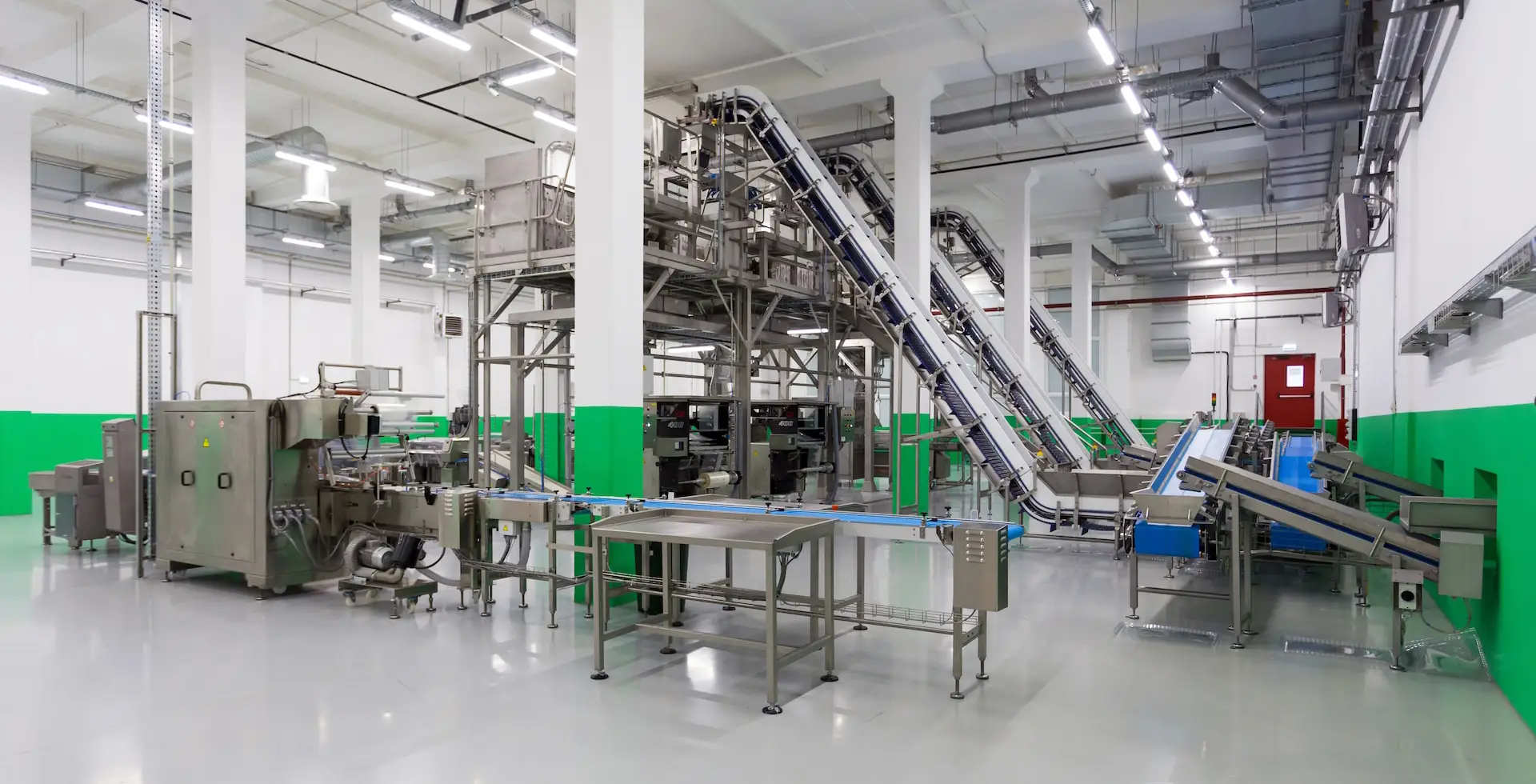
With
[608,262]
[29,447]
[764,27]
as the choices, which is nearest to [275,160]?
[29,447]

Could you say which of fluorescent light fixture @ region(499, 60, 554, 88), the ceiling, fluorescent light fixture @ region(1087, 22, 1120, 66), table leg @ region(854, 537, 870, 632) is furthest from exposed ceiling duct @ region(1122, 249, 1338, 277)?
table leg @ region(854, 537, 870, 632)

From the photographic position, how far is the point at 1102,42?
25.7 ft

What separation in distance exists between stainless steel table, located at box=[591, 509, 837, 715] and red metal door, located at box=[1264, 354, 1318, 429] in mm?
18916

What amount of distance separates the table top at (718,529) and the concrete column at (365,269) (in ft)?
39.5

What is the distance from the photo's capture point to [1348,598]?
6.47 meters

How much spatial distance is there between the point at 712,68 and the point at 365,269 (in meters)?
7.82

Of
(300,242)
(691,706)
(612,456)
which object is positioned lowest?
(691,706)

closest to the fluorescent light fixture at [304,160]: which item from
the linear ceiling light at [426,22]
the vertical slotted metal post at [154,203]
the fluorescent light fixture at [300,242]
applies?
the vertical slotted metal post at [154,203]

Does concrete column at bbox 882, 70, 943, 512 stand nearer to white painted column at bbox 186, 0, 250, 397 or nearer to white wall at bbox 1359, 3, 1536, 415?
white wall at bbox 1359, 3, 1536, 415

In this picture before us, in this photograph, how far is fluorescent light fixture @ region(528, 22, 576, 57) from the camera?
7.98 metres

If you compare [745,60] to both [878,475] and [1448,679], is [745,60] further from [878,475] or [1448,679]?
[1448,679]

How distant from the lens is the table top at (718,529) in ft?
13.7

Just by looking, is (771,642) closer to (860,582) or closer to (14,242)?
(860,582)

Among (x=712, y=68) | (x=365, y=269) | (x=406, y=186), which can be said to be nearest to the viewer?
(x=712, y=68)
